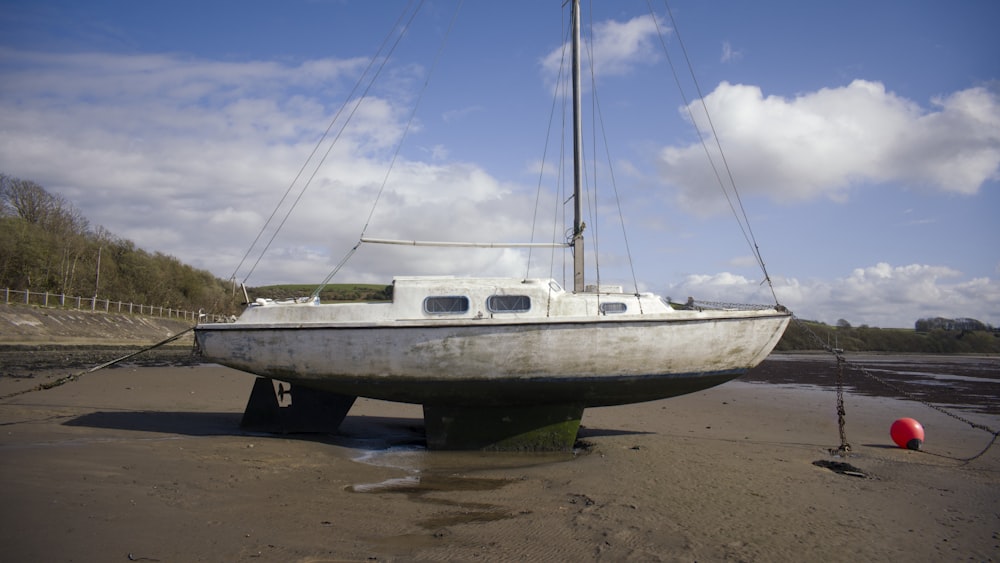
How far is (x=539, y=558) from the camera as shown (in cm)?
392

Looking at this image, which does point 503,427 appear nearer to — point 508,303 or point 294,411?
point 508,303

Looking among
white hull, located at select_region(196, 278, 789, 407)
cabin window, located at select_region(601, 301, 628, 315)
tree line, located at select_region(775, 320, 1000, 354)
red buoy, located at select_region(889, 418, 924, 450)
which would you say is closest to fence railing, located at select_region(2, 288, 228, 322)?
white hull, located at select_region(196, 278, 789, 407)

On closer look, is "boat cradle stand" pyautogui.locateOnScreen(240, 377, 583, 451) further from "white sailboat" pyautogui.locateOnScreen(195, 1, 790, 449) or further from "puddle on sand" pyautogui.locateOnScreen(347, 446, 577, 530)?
"puddle on sand" pyautogui.locateOnScreen(347, 446, 577, 530)

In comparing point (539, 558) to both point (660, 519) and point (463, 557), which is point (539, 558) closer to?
point (463, 557)

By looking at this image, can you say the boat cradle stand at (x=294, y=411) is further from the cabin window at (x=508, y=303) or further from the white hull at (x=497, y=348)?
the cabin window at (x=508, y=303)

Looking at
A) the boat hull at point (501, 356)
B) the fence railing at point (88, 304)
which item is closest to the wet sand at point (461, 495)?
the boat hull at point (501, 356)

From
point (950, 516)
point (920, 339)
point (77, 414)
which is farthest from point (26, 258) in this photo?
point (920, 339)

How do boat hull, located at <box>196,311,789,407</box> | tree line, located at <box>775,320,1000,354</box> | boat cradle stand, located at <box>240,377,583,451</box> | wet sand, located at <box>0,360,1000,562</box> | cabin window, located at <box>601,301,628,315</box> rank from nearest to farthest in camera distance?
wet sand, located at <box>0,360,1000,562</box>, boat hull, located at <box>196,311,789,407</box>, boat cradle stand, located at <box>240,377,583,451</box>, cabin window, located at <box>601,301,628,315</box>, tree line, located at <box>775,320,1000,354</box>

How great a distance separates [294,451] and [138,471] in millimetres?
2021

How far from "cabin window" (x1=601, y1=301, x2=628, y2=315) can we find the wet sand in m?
1.94

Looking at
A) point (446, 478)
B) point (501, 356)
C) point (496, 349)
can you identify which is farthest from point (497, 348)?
point (446, 478)

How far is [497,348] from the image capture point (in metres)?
7.60

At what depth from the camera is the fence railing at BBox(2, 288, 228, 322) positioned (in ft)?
102

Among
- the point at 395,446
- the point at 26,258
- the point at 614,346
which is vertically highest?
the point at 26,258
